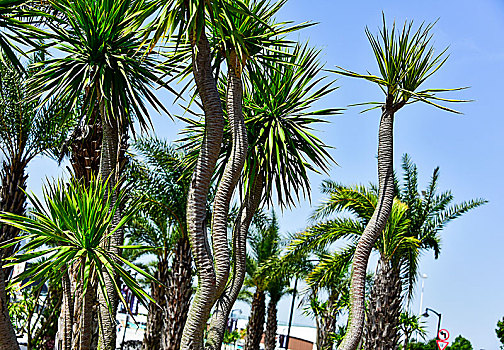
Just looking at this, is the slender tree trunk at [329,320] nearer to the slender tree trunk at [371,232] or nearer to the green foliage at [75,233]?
the slender tree trunk at [371,232]

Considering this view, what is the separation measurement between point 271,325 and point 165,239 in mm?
→ 9481

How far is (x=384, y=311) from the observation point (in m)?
15.8

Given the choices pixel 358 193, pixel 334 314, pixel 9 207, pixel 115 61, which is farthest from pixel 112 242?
pixel 334 314

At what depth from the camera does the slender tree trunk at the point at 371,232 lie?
27.7 feet

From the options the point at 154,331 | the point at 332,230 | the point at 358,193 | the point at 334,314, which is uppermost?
the point at 358,193

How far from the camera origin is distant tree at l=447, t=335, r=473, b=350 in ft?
121

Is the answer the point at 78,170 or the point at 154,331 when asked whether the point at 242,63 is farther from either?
the point at 154,331

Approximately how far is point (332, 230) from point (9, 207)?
26.5 feet

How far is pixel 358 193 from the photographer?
16.5 meters

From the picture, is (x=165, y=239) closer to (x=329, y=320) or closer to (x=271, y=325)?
(x=329, y=320)

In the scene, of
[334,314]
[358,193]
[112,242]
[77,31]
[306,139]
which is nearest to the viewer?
[112,242]

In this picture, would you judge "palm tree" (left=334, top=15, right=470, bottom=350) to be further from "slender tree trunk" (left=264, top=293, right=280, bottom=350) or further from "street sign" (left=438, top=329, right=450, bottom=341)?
"slender tree trunk" (left=264, top=293, right=280, bottom=350)

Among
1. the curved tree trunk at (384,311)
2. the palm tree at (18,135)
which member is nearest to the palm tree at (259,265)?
the curved tree trunk at (384,311)

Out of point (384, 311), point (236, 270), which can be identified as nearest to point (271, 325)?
point (384, 311)
